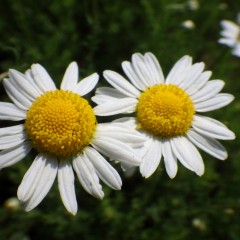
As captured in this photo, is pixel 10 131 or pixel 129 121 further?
pixel 129 121

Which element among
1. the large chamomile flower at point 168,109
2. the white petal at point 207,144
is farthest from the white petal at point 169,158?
the white petal at point 207,144

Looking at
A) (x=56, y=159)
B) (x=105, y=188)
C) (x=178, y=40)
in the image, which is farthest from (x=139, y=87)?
(x=178, y=40)

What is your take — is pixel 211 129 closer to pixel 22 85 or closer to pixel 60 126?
pixel 60 126

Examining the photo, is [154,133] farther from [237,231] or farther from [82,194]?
[237,231]

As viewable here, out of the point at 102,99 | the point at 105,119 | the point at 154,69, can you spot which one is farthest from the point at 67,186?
the point at 105,119

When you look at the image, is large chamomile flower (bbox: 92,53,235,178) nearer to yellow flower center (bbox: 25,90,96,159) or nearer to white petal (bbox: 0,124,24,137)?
yellow flower center (bbox: 25,90,96,159)

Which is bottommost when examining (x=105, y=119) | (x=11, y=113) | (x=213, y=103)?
(x=105, y=119)

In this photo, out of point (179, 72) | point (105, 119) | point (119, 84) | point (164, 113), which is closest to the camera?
point (164, 113)

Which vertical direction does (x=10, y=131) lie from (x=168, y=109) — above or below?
above
